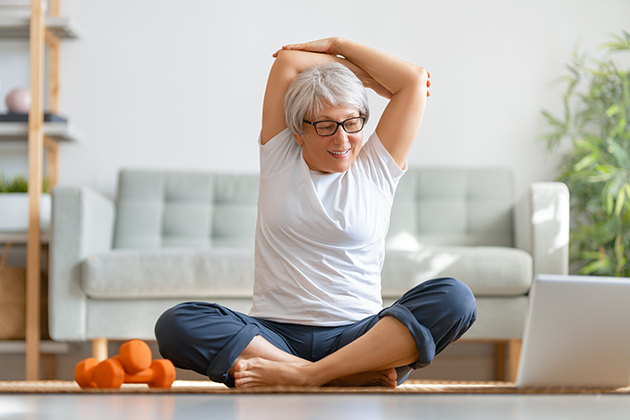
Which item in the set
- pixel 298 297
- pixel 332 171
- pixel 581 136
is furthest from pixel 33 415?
pixel 581 136

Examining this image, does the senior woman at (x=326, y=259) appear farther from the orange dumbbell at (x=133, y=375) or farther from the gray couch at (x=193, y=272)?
the gray couch at (x=193, y=272)

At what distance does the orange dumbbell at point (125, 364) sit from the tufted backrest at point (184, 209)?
1.51m

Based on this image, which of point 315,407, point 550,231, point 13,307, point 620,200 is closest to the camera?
point 315,407

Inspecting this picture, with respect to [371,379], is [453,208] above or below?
above

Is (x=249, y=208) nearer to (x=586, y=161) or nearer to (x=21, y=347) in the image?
(x=21, y=347)

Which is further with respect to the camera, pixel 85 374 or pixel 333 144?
pixel 333 144

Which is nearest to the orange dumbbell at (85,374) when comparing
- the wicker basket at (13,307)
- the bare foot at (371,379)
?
the bare foot at (371,379)

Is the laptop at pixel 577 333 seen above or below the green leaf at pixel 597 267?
above

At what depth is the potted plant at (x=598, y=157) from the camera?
8.71 feet

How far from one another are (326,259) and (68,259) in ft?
4.16

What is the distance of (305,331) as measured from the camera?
1.32 meters

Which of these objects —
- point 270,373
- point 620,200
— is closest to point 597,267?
point 620,200

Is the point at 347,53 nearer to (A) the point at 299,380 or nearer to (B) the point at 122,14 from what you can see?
(A) the point at 299,380

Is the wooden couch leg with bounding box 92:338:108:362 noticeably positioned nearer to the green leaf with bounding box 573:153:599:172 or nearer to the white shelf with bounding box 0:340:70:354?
the white shelf with bounding box 0:340:70:354
